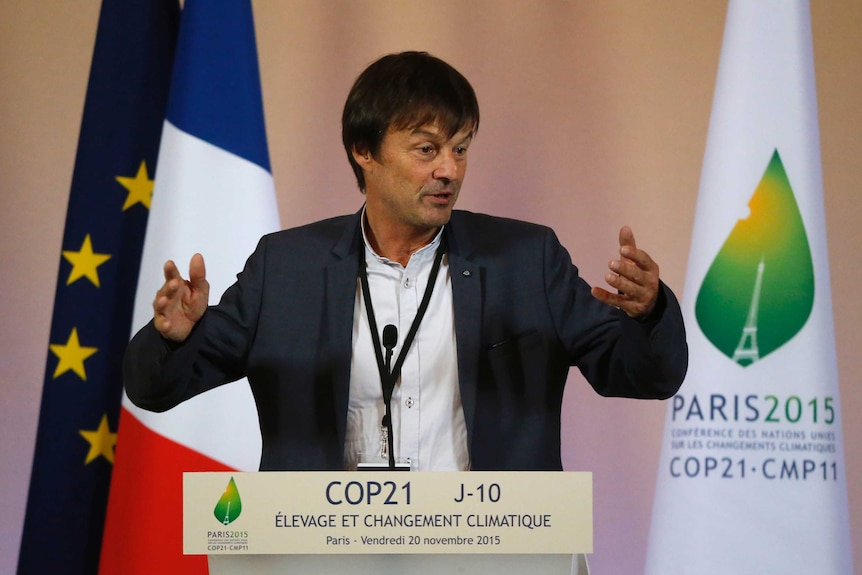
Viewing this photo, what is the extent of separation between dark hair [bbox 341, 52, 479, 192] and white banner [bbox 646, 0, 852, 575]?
1.32m

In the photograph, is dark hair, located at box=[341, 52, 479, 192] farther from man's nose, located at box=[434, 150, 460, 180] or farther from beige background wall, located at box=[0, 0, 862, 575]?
beige background wall, located at box=[0, 0, 862, 575]

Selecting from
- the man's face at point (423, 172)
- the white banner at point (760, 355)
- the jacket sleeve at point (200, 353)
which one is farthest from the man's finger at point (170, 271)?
the white banner at point (760, 355)

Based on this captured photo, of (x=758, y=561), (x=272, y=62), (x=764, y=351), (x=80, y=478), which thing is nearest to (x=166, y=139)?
(x=272, y=62)

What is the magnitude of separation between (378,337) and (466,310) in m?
0.21

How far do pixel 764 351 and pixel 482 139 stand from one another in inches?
54.1

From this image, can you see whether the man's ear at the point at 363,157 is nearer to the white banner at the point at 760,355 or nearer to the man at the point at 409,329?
the man at the point at 409,329

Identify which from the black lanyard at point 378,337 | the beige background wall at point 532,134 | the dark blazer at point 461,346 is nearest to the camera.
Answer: the black lanyard at point 378,337

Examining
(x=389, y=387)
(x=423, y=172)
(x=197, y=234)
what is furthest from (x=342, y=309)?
A: (x=197, y=234)

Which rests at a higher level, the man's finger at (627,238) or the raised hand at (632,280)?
the man's finger at (627,238)

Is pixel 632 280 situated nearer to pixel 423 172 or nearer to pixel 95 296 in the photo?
pixel 423 172

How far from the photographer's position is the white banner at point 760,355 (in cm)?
320

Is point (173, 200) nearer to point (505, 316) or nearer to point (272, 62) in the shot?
point (272, 62)

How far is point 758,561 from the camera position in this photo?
3178 mm

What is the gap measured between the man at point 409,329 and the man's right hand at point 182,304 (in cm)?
5
